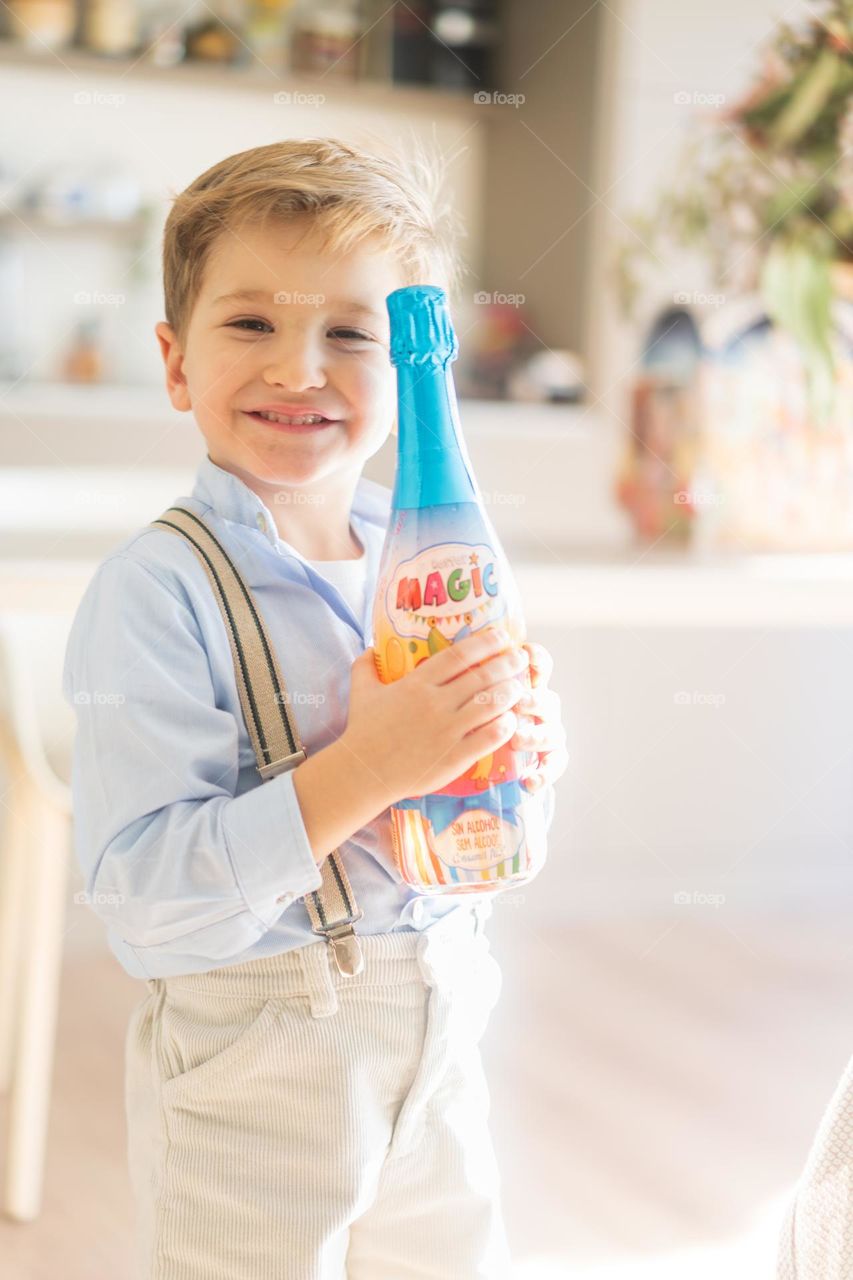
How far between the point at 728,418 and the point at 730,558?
0.17 meters

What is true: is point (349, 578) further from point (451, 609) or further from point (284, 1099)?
point (284, 1099)

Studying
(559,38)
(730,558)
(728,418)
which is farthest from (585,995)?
(559,38)

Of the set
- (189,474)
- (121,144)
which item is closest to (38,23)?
(121,144)

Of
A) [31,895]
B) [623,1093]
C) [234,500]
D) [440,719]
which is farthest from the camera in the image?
[623,1093]

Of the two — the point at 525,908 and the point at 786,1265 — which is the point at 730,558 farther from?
the point at 786,1265

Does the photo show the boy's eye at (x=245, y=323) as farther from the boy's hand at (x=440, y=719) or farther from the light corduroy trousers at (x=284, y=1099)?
the light corduroy trousers at (x=284, y=1099)

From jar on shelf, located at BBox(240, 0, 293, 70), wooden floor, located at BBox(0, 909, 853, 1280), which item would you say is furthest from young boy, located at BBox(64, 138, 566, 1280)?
jar on shelf, located at BBox(240, 0, 293, 70)

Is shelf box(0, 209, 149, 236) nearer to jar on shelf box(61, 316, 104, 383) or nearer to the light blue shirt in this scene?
jar on shelf box(61, 316, 104, 383)

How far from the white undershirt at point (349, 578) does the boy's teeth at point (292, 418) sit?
9 cm

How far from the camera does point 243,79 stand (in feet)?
9.25

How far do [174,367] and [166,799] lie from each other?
257 millimetres

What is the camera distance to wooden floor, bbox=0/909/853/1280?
4.43ft

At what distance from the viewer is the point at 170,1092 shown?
2.30ft

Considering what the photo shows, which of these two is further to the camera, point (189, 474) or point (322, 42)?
point (322, 42)
